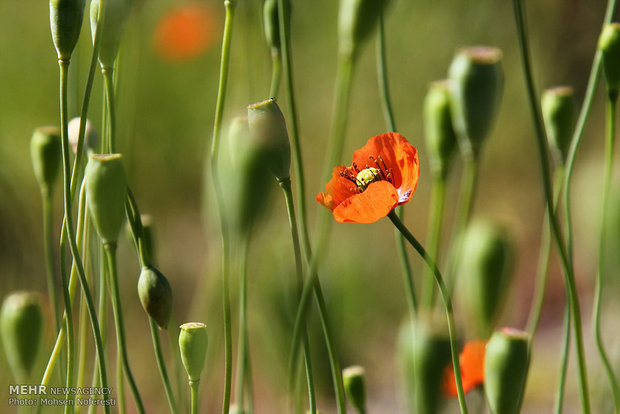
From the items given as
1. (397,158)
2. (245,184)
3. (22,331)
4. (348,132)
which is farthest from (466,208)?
(348,132)

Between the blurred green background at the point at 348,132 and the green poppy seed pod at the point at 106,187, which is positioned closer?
the green poppy seed pod at the point at 106,187

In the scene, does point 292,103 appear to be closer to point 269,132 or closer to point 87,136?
point 269,132

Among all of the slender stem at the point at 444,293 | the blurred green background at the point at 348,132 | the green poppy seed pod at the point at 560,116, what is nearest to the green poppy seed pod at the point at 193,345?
the slender stem at the point at 444,293

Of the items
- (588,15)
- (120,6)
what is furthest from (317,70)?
(120,6)

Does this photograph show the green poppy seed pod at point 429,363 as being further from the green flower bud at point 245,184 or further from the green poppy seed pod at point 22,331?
the green poppy seed pod at point 22,331

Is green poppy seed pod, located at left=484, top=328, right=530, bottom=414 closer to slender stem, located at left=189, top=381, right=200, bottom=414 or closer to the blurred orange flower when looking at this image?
slender stem, located at left=189, top=381, right=200, bottom=414

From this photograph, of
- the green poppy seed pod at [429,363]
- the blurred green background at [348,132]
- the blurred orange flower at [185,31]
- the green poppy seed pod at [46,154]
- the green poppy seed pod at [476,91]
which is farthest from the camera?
the blurred orange flower at [185,31]
